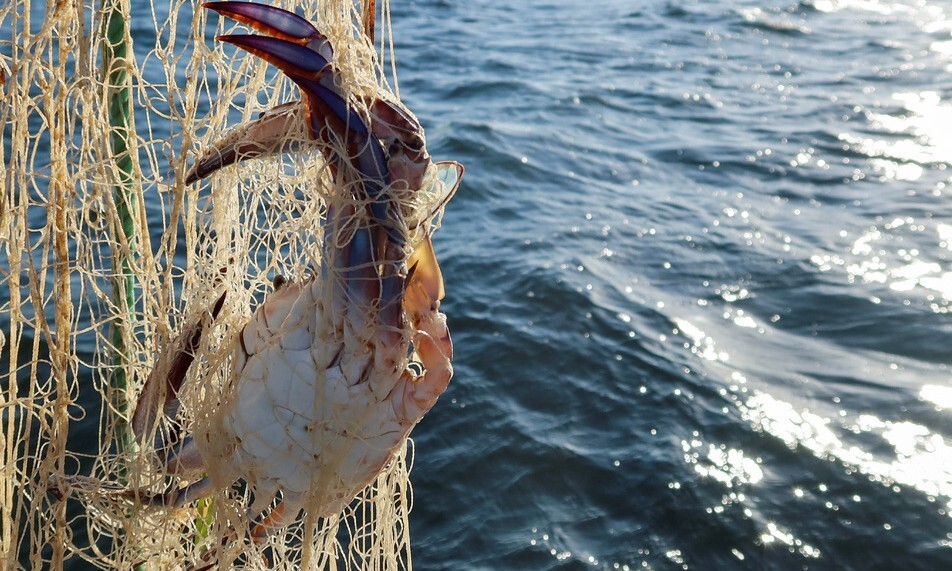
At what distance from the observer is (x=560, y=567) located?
17.7 feet

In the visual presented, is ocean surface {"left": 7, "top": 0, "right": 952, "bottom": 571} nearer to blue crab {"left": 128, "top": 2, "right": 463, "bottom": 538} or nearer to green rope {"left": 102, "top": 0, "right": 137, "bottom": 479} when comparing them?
green rope {"left": 102, "top": 0, "right": 137, "bottom": 479}

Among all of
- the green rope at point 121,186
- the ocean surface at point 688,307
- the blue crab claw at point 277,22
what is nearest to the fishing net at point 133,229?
the green rope at point 121,186

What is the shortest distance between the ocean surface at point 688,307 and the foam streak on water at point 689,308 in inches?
0.8

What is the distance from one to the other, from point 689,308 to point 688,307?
0.05 ft

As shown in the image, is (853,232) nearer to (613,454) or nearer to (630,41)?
(613,454)

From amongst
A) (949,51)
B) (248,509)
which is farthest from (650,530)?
(949,51)

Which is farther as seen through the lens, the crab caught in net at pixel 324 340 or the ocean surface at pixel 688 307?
the ocean surface at pixel 688 307

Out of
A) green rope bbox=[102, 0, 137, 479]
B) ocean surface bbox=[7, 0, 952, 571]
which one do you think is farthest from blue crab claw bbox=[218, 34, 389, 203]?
ocean surface bbox=[7, 0, 952, 571]

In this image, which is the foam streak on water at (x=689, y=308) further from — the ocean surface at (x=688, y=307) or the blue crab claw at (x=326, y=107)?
the blue crab claw at (x=326, y=107)

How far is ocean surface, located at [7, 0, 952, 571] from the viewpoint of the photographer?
5719 millimetres

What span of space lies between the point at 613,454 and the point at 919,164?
5.96 meters

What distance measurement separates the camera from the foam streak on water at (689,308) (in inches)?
225

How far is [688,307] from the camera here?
7.74 m

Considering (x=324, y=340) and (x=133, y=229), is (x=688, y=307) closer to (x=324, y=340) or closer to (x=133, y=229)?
(x=133, y=229)
